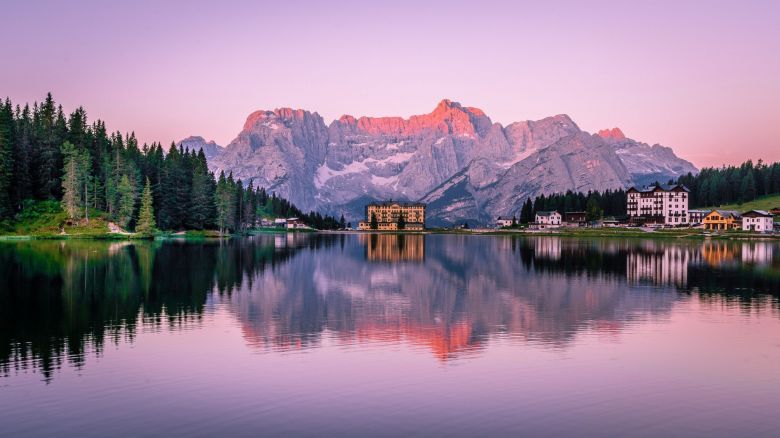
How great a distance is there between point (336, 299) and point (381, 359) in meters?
23.8

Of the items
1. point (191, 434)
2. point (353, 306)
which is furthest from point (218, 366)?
point (353, 306)

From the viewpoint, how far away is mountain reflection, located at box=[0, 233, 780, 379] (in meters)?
36.1

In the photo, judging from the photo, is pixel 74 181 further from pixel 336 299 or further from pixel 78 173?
pixel 336 299

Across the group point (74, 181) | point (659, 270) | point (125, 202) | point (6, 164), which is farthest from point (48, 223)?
point (659, 270)

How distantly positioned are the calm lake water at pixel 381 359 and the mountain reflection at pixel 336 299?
0.27 metres

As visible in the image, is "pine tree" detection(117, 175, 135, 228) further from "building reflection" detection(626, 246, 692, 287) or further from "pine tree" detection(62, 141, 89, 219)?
→ "building reflection" detection(626, 246, 692, 287)

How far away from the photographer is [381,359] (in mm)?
31234

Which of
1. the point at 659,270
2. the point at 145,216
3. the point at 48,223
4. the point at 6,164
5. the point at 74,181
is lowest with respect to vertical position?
the point at 659,270

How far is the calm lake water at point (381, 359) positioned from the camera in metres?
21.9

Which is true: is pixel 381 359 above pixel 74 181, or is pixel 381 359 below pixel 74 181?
below

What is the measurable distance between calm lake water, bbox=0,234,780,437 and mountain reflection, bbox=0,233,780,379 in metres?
0.27

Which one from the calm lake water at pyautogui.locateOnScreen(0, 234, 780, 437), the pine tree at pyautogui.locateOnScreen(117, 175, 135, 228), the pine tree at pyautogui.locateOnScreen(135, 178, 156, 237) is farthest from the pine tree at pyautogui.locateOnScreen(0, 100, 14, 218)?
the calm lake water at pyautogui.locateOnScreen(0, 234, 780, 437)

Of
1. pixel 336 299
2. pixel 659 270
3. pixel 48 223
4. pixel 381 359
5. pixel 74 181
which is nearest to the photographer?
pixel 381 359

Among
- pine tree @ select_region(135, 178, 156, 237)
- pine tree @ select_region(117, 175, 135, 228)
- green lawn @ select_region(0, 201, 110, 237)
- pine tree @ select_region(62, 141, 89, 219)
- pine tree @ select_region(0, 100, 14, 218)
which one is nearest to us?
pine tree @ select_region(0, 100, 14, 218)
